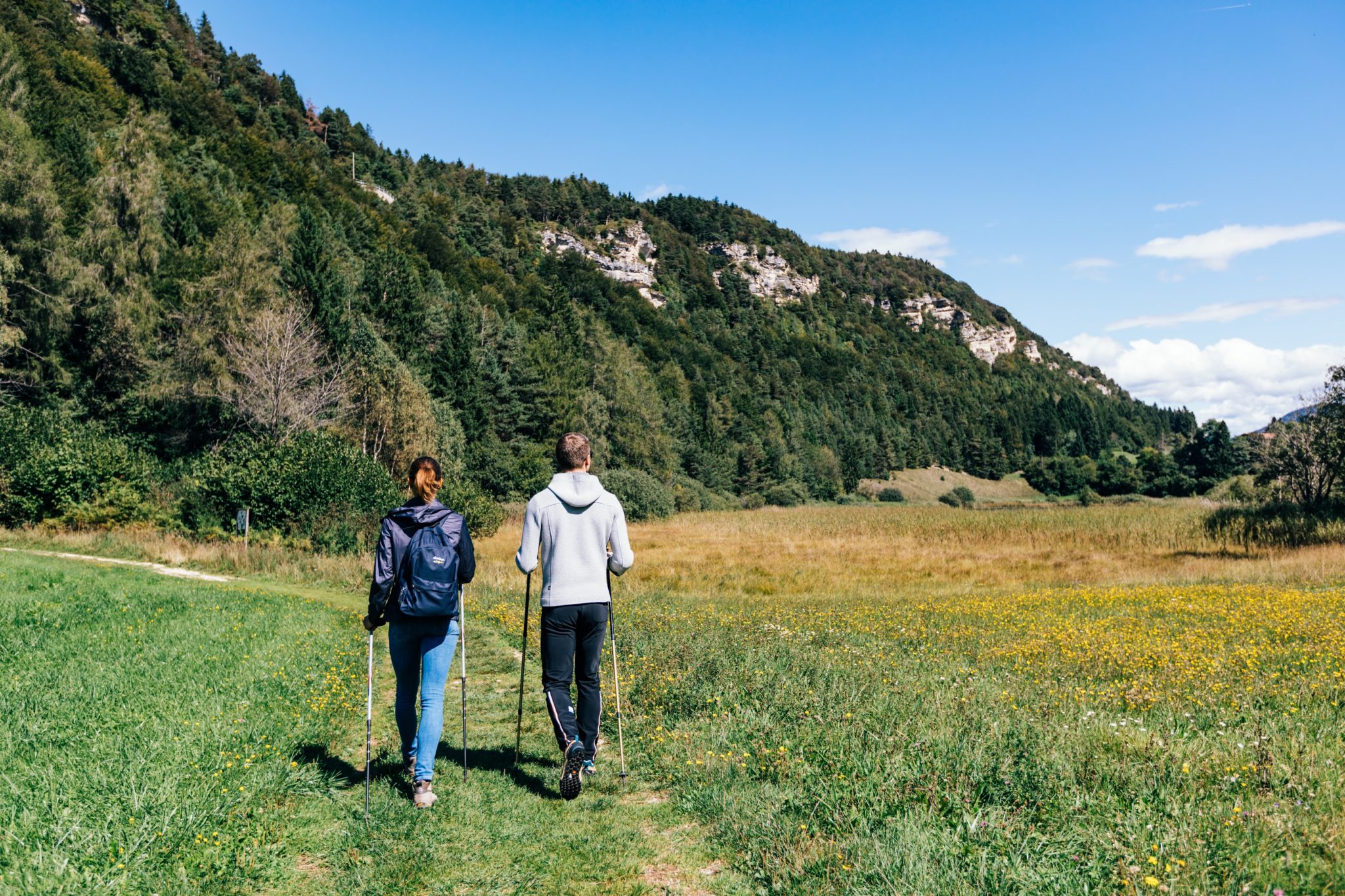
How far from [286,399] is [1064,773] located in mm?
42175

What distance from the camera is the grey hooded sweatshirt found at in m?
5.76

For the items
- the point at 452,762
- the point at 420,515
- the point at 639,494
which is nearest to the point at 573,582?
the point at 420,515

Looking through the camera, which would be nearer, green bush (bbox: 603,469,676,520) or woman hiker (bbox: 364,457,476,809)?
woman hiker (bbox: 364,457,476,809)

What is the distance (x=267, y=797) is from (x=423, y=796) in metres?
1.01

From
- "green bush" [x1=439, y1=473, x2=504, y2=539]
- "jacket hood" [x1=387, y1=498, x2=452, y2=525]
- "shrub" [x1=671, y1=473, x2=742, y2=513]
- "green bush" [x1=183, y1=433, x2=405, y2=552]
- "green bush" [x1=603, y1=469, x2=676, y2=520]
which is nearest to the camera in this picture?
"jacket hood" [x1=387, y1=498, x2=452, y2=525]

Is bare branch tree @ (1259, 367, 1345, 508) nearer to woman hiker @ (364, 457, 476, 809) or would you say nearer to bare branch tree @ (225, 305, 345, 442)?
woman hiker @ (364, 457, 476, 809)

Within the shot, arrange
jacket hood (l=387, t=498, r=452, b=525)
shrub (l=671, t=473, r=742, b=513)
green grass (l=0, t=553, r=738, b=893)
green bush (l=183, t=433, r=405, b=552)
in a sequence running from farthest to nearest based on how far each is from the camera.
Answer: shrub (l=671, t=473, r=742, b=513) < green bush (l=183, t=433, r=405, b=552) < jacket hood (l=387, t=498, r=452, b=525) < green grass (l=0, t=553, r=738, b=893)

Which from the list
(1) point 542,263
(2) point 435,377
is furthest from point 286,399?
(1) point 542,263

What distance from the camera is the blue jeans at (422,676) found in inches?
215

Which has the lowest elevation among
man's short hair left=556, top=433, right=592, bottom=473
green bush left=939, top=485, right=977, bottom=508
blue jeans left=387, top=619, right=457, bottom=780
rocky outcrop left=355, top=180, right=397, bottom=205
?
green bush left=939, top=485, right=977, bottom=508

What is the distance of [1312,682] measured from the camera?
8.09 m

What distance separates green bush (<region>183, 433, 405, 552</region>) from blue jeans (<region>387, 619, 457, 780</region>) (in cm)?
2265

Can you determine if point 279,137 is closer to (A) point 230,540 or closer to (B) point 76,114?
(B) point 76,114

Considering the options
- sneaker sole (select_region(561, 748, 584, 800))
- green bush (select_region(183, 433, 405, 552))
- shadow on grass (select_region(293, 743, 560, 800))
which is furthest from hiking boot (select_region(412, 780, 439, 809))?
green bush (select_region(183, 433, 405, 552))
